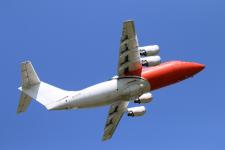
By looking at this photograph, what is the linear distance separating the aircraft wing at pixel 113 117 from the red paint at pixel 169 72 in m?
5.08

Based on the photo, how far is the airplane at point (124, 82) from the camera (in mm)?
54719

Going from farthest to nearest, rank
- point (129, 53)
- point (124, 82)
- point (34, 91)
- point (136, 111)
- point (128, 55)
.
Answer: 1. point (136, 111)
2. point (34, 91)
3. point (124, 82)
4. point (128, 55)
5. point (129, 53)

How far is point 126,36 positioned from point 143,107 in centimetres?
1073

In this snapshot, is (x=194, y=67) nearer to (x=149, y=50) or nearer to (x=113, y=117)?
(x=149, y=50)

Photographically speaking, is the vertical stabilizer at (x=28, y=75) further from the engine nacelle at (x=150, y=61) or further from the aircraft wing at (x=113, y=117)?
the engine nacelle at (x=150, y=61)

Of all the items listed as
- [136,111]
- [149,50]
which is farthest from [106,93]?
[136,111]

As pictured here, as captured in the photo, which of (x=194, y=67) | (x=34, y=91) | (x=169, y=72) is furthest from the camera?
(x=34, y=91)

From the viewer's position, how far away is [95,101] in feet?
180

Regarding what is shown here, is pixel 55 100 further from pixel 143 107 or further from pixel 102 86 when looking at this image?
pixel 143 107

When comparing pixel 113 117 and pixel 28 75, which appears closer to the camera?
pixel 28 75

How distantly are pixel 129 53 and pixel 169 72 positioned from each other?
4353 millimetres

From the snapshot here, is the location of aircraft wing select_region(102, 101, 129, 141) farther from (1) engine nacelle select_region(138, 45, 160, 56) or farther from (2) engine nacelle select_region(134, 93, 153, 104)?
(1) engine nacelle select_region(138, 45, 160, 56)

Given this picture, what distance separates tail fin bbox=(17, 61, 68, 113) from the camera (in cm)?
5700

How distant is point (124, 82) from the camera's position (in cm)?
5541
